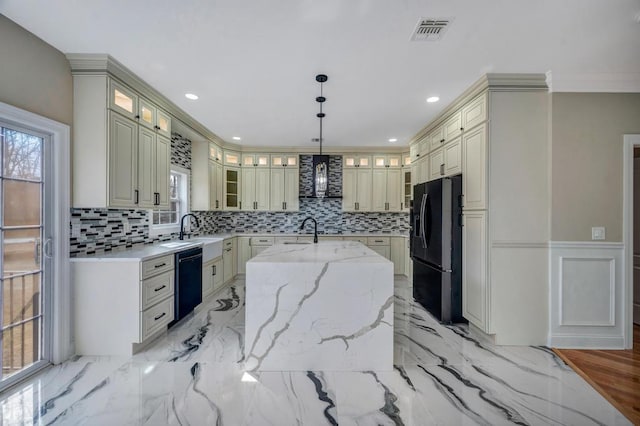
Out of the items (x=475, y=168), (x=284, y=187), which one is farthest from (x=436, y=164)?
(x=284, y=187)

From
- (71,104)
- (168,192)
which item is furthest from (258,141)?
(71,104)

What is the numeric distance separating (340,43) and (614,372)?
3424mm

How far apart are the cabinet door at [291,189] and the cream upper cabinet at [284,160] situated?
0.10 metres

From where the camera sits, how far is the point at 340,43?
6.97 feet

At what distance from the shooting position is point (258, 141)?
5105mm

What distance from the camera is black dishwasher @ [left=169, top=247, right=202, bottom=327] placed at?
3.08 metres

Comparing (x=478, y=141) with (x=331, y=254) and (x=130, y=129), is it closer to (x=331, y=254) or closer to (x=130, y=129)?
(x=331, y=254)

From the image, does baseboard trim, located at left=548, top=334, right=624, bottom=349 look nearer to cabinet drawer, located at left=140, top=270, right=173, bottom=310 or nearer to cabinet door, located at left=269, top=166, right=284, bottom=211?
cabinet drawer, located at left=140, top=270, right=173, bottom=310

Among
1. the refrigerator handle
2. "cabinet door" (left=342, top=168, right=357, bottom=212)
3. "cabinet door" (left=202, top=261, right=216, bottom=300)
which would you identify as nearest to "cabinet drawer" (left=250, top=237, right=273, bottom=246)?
"cabinet door" (left=202, top=261, right=216, bottom=300)

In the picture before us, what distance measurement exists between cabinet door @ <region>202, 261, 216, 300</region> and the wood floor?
398 cm

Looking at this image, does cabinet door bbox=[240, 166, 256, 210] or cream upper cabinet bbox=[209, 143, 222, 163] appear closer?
cream upper cabinet bbox=[209, 143, 222, 163]

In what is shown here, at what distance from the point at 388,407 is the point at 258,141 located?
447 centimetres

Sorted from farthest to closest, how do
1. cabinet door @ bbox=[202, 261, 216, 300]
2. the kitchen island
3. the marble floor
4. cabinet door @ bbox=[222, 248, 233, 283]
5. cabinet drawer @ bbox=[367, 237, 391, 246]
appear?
cabinet drawer @ bbox=[367, 237, 391, 246] < cabinet door @ bbox=[222, 248, 233, 283] < cabinet door @ bbox=[202, 261, 216, 300] < the kitchen island < the marble floor

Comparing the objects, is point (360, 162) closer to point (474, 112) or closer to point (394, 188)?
point (394, 188)
